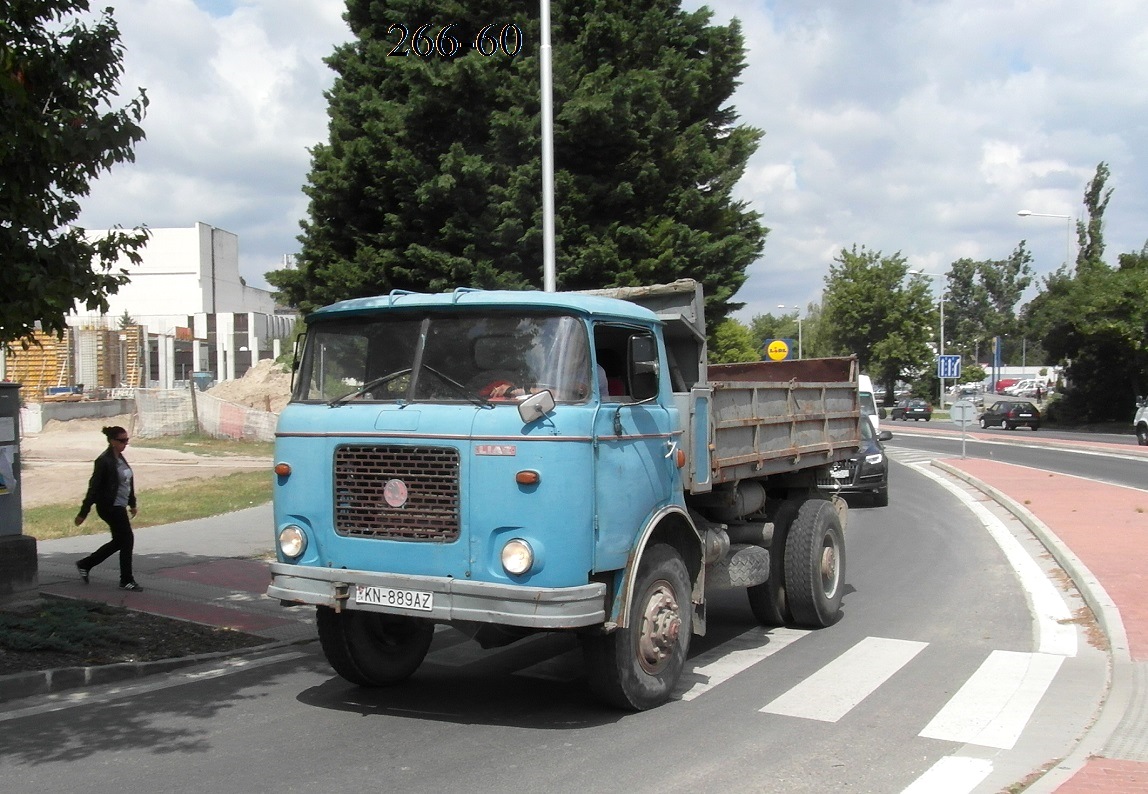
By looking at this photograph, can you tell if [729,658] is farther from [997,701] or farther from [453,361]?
[453,361]

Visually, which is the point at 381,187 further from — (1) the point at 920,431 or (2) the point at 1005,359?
(2) the point at 1005,359

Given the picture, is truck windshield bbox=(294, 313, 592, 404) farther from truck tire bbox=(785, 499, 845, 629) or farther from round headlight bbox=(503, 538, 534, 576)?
truck tire bbox=(785, 499, 845, 629)

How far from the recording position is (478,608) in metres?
5.63

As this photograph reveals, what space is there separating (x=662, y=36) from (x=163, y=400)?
26.8 m

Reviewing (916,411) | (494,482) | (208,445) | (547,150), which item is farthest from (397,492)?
(916,411)

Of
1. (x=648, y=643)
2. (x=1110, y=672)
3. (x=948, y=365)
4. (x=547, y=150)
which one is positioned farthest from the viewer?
(x=948, y=365)

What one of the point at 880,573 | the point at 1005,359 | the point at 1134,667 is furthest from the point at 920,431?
the point at 1005,359

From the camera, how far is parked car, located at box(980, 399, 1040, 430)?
175 feet

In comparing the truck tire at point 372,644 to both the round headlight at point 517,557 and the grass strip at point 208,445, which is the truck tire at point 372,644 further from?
the grass strip at point 208,445

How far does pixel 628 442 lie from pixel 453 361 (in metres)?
1.15

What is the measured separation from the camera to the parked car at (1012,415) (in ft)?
175

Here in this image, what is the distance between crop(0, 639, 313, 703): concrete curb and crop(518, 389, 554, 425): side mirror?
3.80 metres

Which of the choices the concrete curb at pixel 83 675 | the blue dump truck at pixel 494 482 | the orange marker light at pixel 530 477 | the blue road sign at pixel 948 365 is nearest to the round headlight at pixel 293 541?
the blue dump truck at pixel 494 482

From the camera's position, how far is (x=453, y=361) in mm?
6148
